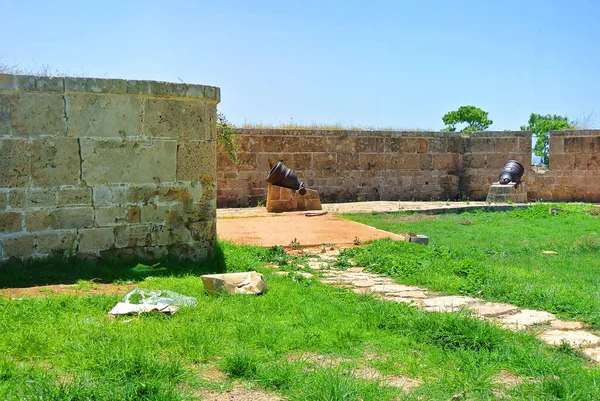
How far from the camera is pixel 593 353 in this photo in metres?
4.06

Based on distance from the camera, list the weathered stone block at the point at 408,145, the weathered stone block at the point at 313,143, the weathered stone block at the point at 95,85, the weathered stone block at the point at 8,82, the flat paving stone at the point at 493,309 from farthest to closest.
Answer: the weathered stone block at the point at 408,145 < the weathered stone block at the point at 313,143 < the weathered stone block at the point at 95,85 < the weathered stone block at the point at 8,82 < the flat paving stone at the point at 493,309

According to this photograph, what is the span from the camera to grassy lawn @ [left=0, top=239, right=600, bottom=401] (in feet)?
10.7

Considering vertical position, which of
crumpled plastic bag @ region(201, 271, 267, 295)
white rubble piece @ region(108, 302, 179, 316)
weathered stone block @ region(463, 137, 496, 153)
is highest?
weathered stone block @ region(463, 137, 496, 153)

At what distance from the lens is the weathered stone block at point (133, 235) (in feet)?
21.7

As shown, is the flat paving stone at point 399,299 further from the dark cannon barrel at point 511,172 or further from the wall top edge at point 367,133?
the dark cannon barrel at point 511,172

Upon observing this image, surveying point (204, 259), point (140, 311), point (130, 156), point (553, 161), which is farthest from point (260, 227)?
point (553, 161)

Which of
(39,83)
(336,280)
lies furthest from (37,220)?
(336,280)

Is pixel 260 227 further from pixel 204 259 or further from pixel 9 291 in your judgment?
pixel 9 291

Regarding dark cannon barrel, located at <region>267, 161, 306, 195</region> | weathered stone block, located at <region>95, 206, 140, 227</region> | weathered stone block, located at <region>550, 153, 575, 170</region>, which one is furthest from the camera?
weathered stone block, located at <region>550, 153, 575, 170</region>

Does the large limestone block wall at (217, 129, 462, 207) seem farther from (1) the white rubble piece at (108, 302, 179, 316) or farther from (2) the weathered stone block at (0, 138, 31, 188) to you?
(1) the white rubble piece at (108, 302, 179, 316)

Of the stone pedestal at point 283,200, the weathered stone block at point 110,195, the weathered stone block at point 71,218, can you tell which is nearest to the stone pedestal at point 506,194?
the stone pedestal at point 283,200

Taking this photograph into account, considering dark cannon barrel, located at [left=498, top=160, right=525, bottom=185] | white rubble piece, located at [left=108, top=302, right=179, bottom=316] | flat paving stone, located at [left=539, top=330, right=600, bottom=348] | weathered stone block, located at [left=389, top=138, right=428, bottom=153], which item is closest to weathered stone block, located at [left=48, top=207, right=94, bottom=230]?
white rubble piece, located at [left=108, top=302, right=179, bottom=316]

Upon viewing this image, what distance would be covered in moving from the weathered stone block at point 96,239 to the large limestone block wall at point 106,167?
0.01 metres

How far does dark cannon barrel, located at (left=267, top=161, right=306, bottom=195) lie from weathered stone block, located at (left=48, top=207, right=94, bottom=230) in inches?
317
